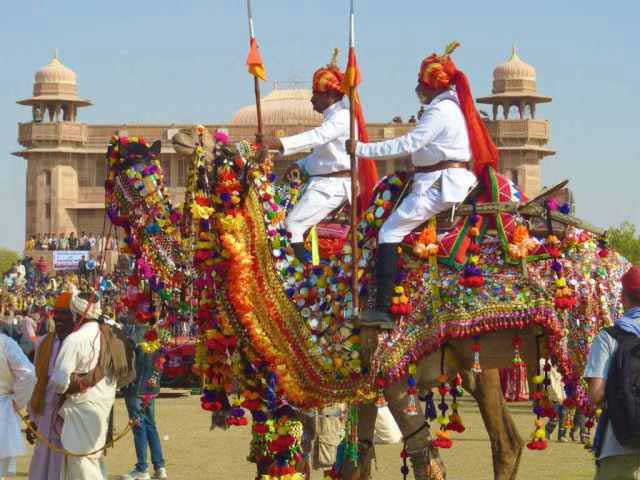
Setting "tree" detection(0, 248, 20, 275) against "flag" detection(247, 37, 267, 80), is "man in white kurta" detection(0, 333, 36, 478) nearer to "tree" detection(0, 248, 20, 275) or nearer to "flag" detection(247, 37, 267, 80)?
"flag" detection(247, 37, 267, 80)

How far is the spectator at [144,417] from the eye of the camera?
14.3m

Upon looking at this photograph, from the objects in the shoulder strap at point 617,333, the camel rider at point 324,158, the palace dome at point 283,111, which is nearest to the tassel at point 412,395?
the camel rider at point 324,158

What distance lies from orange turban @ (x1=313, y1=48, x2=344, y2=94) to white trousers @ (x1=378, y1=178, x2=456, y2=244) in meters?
1.10

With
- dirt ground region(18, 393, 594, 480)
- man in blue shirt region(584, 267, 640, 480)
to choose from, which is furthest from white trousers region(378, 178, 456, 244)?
dirt ground region(18, 393, 594, 480)

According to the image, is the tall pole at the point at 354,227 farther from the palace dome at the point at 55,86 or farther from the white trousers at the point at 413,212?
the palace dome at the point at 55,86

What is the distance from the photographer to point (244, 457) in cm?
1630

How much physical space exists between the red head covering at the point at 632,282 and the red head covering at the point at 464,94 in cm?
265

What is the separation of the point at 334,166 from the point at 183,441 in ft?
23.9

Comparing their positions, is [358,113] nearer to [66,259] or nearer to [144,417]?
[144,417]

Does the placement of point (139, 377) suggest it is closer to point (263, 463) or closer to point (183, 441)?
point (183, 441)

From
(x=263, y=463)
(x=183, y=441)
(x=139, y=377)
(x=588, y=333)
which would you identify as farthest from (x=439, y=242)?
(x=183, y=441)

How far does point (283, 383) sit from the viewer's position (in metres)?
10.7

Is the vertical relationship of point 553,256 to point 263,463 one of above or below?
above

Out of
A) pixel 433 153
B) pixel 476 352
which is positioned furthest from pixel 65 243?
pixel 476 352
